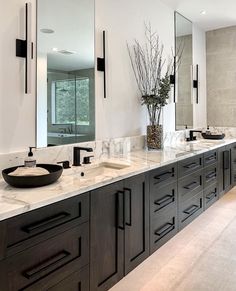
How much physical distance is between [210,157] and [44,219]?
260 centimetres

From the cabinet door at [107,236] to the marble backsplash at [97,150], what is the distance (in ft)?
2.05

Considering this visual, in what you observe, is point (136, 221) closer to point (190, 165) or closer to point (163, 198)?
point (163, 198)

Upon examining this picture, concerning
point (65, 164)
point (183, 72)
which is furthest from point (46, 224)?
point (183, 72)

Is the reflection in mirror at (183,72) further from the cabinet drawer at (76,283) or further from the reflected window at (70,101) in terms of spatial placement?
the cabinet drawer at (76,283)

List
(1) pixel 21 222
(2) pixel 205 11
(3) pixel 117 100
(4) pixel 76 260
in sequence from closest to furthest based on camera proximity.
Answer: (1) pixel 21 222
(4) pixel 76 260
(3) pixel 117 100
(2) pixel 205 11

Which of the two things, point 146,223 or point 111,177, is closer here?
point 111,177

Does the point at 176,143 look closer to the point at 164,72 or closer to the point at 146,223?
the point at 164,72

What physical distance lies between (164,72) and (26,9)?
2.11 metres

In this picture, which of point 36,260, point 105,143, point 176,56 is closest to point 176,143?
point 176,56

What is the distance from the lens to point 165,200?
2.56m

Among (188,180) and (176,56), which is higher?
(176,56)

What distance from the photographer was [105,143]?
9.16 ft

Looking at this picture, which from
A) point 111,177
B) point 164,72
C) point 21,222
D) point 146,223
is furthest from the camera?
point 164,72

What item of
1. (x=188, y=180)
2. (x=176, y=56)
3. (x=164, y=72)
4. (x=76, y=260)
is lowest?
(x=76, y=260)
